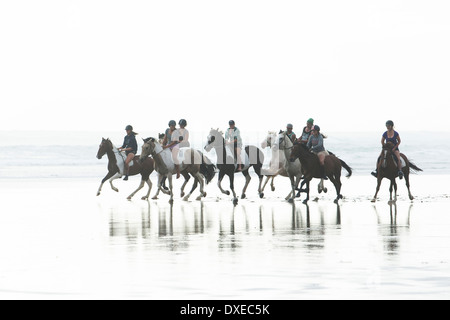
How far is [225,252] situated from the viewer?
14555mm

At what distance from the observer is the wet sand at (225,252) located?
432 inches

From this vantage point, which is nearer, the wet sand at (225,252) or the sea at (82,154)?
the wet sand at (225,252)

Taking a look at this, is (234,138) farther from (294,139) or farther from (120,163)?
(120,163)

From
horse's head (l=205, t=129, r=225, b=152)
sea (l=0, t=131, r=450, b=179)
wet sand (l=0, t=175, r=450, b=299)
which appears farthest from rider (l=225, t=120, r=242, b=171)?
sea (l=0, t=131, r=450, b=179)

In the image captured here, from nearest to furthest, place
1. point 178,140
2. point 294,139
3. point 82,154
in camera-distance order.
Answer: point 294,139 < point 178,140 < point 82,154

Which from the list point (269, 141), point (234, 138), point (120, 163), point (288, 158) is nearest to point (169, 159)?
point (234, 138)

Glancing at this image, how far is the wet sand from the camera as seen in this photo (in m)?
11.0

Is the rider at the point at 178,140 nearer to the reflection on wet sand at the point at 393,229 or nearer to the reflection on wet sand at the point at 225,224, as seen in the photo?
the reflection on wet sand at the point at 225,224

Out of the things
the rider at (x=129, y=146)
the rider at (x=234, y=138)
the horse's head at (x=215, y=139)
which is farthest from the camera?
the rider at (x=129, y=146)

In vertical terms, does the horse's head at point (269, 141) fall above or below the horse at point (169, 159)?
above

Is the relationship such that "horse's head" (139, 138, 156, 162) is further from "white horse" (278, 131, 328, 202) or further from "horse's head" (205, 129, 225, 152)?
"white horse" (278, 131, 328, 202)

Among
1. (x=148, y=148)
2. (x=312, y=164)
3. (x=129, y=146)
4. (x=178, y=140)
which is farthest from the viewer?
(x=129, y=146)

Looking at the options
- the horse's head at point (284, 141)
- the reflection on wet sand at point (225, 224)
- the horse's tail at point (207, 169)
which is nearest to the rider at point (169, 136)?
the horse's tail at point (207, 169)
